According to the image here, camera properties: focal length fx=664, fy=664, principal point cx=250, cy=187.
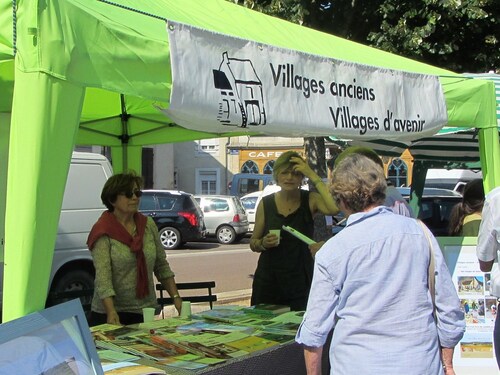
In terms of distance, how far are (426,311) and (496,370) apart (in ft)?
8.24

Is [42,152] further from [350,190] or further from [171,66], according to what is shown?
[350,190]

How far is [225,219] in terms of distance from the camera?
68.8 ft

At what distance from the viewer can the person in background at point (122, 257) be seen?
385 centimetres

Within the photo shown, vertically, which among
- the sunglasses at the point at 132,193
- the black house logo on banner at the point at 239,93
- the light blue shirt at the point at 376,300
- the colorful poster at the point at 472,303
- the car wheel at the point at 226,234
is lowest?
the car wheel at the point at 226,234

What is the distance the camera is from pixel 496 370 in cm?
450

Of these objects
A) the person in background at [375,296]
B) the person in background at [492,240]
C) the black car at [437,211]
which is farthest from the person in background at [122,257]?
the black car at [437,211]

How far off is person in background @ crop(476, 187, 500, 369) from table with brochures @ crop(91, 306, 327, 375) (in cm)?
109

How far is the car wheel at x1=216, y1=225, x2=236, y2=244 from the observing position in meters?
20.9

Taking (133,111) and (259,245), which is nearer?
(259,245)

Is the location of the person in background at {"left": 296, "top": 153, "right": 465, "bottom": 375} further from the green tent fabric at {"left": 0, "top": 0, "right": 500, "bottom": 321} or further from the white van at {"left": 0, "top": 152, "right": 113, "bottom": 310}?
the white van at {"left": 0, "top": 152, "right": 113, "bottom": 310}

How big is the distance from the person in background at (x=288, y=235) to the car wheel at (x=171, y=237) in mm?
14640

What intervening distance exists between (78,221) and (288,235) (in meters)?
5.07

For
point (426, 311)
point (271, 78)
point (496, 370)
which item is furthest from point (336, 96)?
point (496, 370)

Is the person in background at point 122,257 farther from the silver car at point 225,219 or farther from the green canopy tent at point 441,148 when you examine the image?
the silver car at point 225,219
